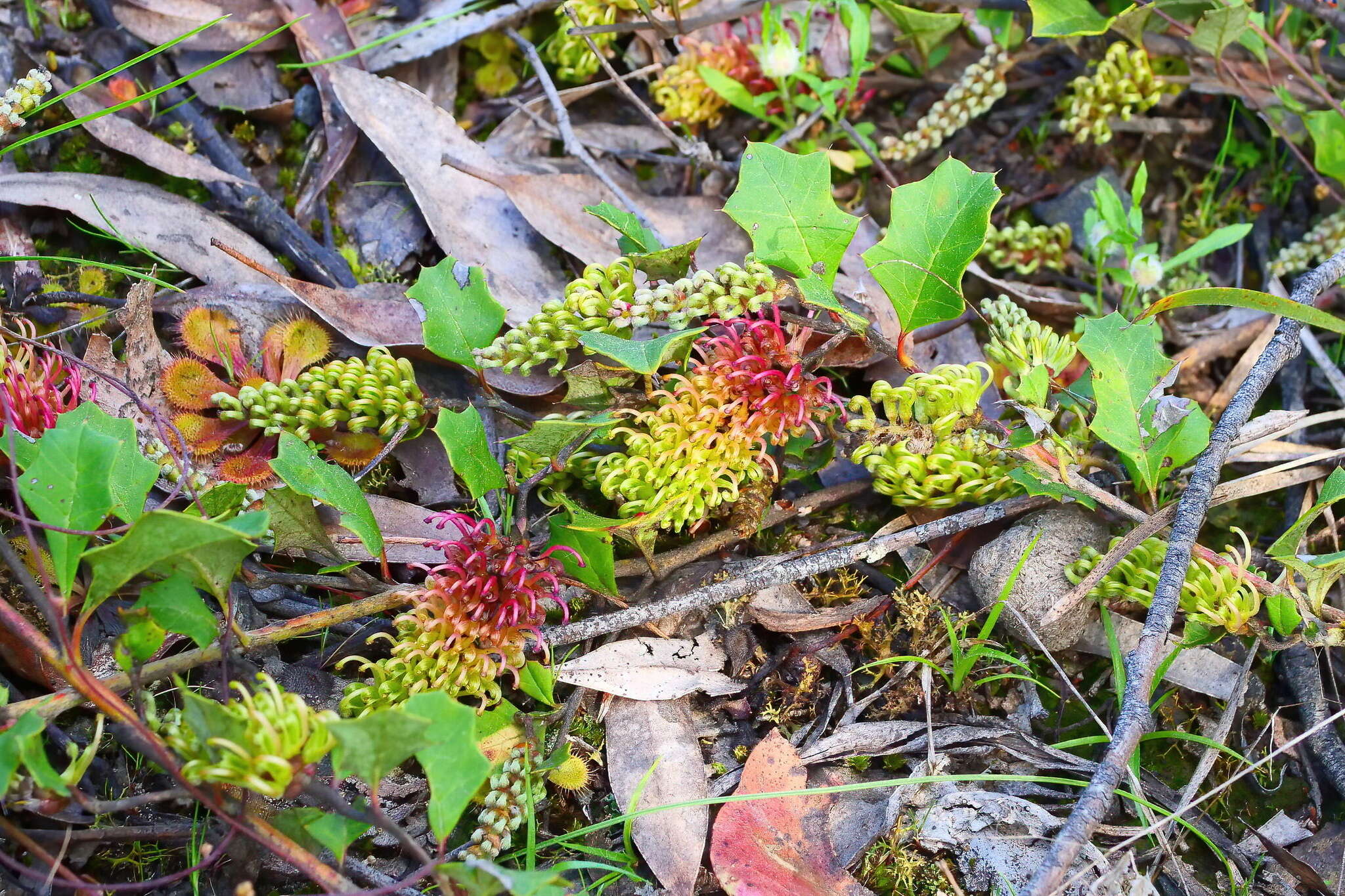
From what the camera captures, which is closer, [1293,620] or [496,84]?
[1293,620]

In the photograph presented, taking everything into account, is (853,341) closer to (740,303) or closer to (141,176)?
(740,303)

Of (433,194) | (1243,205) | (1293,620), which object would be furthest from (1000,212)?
(433,194)

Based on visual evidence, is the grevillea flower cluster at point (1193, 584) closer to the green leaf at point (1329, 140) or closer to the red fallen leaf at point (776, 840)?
the red fallen leaf at point (776, 840)

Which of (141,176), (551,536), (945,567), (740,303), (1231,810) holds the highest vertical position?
(141,176)

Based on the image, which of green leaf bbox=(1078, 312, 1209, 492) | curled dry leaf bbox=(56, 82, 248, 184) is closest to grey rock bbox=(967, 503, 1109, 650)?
green leaf bbox=(1078, 312, 1209, 492)

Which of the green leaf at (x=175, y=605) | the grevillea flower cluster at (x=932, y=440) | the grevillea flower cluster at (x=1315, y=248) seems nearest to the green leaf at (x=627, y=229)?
the grevillea flower cluster at (x=932, y=440)

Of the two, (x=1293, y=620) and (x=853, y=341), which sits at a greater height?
(x=853, y=341)
